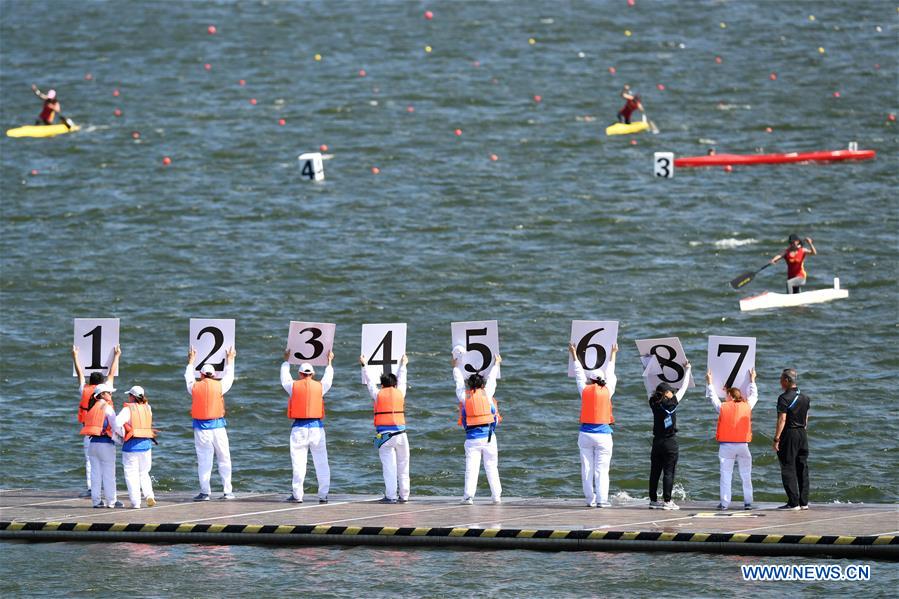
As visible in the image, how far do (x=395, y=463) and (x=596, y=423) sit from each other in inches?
147

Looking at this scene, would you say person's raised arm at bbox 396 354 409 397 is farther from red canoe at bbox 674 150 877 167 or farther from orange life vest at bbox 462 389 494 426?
red canoe at bbox 674 150 877 167

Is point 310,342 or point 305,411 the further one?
point 310,342

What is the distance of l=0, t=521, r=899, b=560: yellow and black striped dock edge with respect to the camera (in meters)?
25.2

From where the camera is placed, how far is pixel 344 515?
2792 centimetres

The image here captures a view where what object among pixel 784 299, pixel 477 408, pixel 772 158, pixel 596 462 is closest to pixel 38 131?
pixel 772 158

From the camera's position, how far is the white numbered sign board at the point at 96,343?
29.2 metres

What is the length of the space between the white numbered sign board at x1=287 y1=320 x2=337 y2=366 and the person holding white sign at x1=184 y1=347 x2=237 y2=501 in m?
1.11

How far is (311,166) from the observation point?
58906 mm

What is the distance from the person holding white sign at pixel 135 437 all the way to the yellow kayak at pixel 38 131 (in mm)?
39106

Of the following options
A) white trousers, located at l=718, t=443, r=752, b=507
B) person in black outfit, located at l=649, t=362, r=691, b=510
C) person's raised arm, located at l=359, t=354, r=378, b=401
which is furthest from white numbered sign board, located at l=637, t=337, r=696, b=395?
person's raised arm, located at l=359, t=354, r=378, b=401

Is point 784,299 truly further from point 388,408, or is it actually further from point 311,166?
point 388,408

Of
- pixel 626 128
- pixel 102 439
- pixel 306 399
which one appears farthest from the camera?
pixel 626 128

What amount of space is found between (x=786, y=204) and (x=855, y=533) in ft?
102

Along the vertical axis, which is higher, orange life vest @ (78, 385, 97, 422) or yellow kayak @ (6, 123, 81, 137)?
yellow kayak @ (6, 123, 81, 137)
